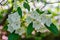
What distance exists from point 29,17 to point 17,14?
9 centimetres

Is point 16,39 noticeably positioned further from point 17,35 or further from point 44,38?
point 44,38

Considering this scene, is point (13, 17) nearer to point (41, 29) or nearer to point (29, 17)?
point (29, 17)

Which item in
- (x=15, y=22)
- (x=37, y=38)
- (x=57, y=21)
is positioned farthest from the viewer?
(x=57, y=21)

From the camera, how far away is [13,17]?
72.2 inches

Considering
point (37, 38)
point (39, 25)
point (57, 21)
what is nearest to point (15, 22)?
point (39, 25)

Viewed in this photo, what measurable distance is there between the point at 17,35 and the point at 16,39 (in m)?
0.03

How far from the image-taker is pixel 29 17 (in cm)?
184

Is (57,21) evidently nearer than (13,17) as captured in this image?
No

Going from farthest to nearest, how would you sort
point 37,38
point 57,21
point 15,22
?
point 57,21
point 37,38
point 15,22

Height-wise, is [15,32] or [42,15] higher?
[42,15]

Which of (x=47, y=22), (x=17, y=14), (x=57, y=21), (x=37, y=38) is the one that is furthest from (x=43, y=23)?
(x=57, y=21)

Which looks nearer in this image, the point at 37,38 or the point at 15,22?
the point at 15,22

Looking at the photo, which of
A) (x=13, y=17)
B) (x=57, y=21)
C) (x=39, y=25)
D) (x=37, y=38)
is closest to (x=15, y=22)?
(x=13, y=17)

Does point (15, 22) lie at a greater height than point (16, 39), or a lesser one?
greater
